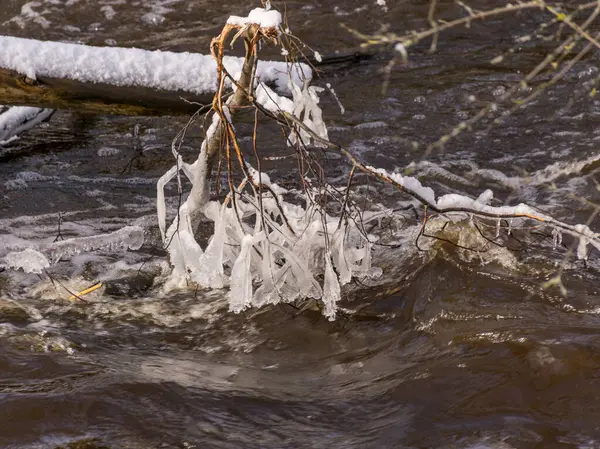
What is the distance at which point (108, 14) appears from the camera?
1036 centimetres

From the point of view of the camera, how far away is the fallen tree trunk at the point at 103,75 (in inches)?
214

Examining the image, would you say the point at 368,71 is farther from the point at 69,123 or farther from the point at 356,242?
the point at 356,242

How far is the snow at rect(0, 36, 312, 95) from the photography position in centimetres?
544

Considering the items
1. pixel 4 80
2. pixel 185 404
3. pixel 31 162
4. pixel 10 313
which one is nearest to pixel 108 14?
pixel 31 162

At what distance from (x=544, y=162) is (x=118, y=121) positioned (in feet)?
12.2

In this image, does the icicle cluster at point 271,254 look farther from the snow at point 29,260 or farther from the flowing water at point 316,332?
the snow at point 29,260

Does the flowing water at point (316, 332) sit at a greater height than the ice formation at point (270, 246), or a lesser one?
lesser

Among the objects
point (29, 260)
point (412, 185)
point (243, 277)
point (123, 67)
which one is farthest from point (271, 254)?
point (123, 67)

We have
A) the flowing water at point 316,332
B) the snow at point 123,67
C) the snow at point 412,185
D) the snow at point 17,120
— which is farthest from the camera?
the snow at point 17,120

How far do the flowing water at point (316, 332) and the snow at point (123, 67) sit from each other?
925mm

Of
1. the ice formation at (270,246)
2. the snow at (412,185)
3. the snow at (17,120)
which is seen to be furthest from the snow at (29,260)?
the snow at (17,120)

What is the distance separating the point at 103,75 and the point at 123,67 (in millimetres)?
141

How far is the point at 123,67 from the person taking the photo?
218 inches

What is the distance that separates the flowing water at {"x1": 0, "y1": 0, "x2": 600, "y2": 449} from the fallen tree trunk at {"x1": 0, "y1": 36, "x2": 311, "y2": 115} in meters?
0.81
